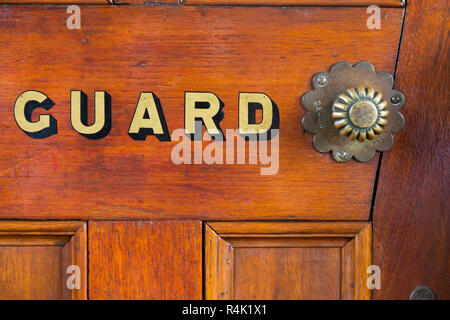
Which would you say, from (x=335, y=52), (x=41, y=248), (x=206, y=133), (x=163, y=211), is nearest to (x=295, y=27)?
(x=335, y=52)

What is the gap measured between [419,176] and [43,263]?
0.50m

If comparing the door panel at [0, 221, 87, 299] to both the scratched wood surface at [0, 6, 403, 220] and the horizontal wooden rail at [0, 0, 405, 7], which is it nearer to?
the scratched wood surface at [0, 6, 403, 220]

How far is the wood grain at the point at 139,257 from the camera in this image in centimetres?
46

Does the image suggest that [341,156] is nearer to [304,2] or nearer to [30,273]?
[304,2]

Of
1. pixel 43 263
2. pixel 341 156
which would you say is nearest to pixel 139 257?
pixel 43 263

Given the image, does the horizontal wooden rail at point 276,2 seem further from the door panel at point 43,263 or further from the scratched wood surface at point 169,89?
the door panel at point 43,263

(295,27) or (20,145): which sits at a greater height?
(295,27)

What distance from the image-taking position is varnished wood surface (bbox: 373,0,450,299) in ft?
1.46

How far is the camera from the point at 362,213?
1.52ft

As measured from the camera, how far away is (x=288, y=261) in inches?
18.5

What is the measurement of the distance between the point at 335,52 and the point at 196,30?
178 millimetres
